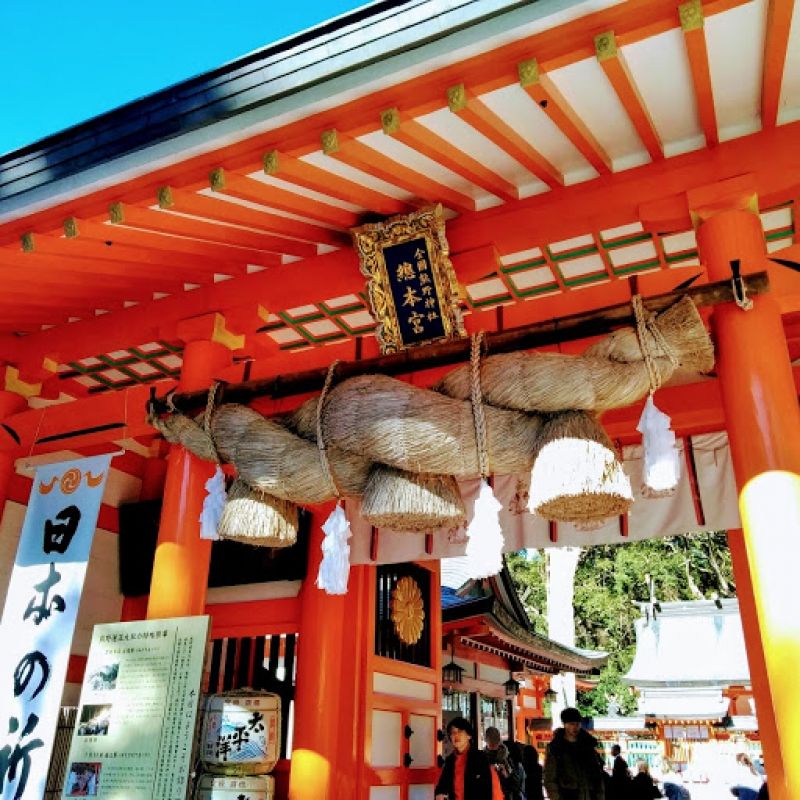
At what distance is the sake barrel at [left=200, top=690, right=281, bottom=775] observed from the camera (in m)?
3.71

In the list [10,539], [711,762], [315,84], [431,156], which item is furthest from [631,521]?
[711,762]

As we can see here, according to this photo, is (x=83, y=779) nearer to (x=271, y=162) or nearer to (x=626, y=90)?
(x=271, y=162)

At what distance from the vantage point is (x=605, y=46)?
9.70 ft

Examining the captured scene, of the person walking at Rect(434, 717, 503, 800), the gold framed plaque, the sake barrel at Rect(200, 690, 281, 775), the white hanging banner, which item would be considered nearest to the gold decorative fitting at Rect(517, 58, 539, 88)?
the gold framed plaque

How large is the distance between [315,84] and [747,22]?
1899 mm

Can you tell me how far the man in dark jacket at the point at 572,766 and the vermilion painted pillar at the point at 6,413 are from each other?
5.23m

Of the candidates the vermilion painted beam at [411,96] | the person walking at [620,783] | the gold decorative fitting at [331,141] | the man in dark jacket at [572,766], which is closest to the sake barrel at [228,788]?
the vermilion painted beam at [411,96]

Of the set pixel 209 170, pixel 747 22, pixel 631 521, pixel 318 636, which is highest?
pixel 747 22

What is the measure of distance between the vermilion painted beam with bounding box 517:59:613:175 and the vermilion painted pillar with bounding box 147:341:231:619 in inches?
104

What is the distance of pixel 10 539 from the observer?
6352 millimetres

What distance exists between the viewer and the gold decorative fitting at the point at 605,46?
9.67 ft

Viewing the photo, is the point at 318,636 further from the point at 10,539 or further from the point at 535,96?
the point at 535,96

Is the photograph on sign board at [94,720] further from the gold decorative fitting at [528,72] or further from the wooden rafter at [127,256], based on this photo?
the gold decorative fitting at [528,72]

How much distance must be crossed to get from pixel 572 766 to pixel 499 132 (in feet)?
18.6
